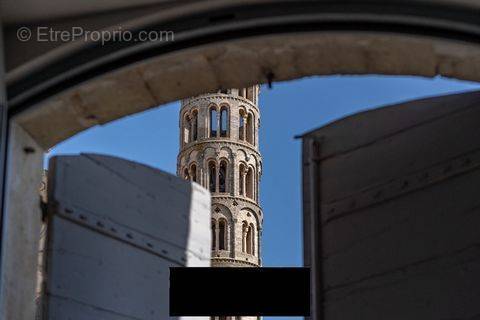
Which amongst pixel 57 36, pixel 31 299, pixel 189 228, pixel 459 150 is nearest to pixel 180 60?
pixel 57 36

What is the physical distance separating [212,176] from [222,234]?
3.21 metres

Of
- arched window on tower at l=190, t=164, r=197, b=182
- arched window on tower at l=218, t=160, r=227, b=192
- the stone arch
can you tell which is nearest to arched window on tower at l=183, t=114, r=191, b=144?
arched window on tower at l=190, t=164, r=197, b=182

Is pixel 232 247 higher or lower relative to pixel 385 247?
higher

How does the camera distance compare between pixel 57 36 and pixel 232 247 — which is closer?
pixel 57 36

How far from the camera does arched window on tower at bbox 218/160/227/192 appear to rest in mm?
49656

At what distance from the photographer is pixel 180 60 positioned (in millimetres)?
4117

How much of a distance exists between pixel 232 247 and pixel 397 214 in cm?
4470

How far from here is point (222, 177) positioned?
5003 centimetres

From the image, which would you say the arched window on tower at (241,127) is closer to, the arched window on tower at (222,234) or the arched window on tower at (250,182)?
the arched window on tower at (250,182)

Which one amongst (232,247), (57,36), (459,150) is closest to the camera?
(57,36)

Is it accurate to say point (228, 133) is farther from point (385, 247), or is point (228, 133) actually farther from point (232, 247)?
point (385, 247)

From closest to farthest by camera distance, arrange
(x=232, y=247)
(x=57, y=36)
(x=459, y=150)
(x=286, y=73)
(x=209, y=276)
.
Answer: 1. (x=57, y=36)
2. (x=286, y=73)
3. (x=459, y=150)
4. (x=209, y=276)
5. (x=232, y=247)

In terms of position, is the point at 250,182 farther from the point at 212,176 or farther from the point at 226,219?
the point at 226,219

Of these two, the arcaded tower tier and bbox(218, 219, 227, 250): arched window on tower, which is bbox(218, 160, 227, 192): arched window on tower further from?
bbox(218, 219, 227, 250): arched window on tower
